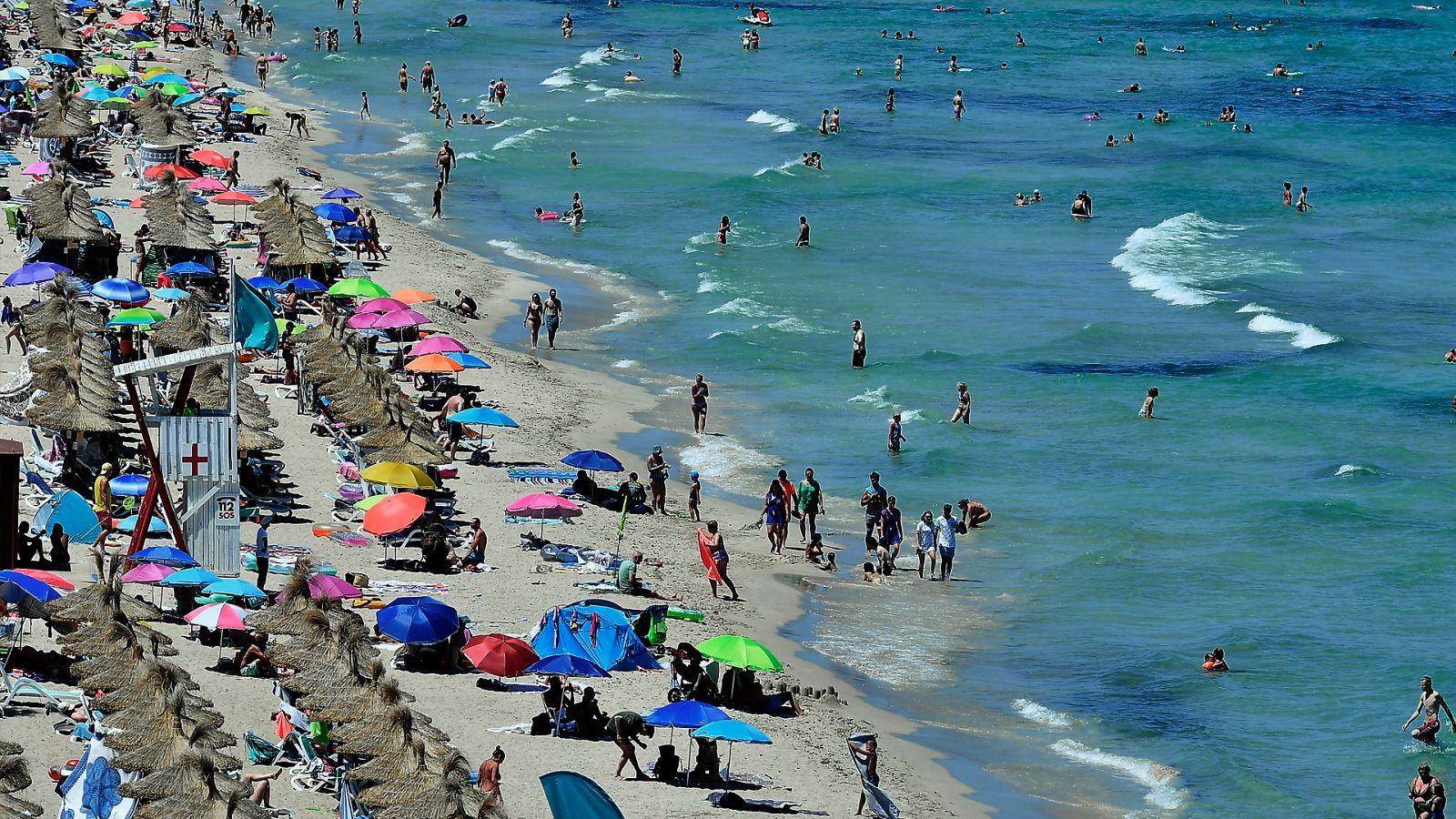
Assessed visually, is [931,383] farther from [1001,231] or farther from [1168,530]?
[1001,231]

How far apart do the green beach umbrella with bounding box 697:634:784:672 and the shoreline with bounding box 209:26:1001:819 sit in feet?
5.55

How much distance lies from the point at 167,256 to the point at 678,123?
3145 centimetres

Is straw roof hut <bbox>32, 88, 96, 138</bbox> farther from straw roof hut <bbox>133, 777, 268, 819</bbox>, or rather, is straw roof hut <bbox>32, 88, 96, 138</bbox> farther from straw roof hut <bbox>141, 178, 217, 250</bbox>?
straw roof hut <bbox>133, 777, 268, 819</bbox>

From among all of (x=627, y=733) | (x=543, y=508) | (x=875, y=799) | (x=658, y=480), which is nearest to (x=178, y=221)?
(x=658, y=480)

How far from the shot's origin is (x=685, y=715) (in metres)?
16.7

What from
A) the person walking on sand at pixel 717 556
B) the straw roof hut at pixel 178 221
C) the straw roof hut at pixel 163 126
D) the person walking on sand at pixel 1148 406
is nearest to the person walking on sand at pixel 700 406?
the person walking on sand at pixel 717 556

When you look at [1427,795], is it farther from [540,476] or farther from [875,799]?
[540,476]

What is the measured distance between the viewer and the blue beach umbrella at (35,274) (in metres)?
29.2

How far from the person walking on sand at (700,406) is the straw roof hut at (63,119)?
59.6 feet

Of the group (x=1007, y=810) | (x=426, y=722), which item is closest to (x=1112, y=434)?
(x=1007, y=810)

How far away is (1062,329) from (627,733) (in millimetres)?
24166

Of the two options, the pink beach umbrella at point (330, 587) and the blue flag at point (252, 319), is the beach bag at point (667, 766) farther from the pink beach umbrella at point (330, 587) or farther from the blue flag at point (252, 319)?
the blue flag at point (252, 319)

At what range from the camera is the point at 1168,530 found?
2720 cm

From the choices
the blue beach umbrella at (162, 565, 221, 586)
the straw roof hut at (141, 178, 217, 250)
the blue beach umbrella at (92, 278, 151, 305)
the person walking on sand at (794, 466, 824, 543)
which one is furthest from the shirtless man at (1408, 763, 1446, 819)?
the straw roof hut at (141, 178, 217, 250)
